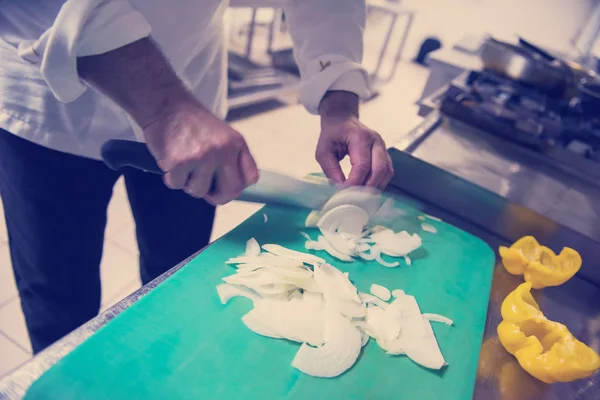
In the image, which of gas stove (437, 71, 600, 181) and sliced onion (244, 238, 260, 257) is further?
gas stove (437, 71, 600, 181)

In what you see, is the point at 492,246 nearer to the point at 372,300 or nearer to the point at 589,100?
the point at 372,300

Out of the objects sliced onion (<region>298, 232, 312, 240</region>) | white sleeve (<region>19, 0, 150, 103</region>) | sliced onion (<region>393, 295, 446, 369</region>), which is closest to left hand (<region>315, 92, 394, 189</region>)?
sliced onion (<region>298, 232, 312, 240</region>)

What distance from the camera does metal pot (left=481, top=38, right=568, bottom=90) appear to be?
1297 mm

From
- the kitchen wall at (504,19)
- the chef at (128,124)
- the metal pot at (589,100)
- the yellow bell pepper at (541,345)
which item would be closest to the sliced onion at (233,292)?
the chef at (128,124)

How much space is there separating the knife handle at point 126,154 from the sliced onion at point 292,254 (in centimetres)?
19

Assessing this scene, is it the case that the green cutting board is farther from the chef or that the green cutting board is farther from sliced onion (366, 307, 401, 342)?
the chef

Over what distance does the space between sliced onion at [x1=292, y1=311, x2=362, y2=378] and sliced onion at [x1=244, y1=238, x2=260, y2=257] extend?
0.14 metres

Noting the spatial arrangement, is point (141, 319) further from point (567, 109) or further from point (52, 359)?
point (567, 109)

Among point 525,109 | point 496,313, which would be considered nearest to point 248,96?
point 525,109

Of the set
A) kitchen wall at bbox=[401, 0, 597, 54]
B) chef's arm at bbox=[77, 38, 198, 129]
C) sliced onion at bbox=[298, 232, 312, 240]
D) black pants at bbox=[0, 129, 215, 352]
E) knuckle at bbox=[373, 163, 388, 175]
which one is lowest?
black pants at bbox=[0, 129, 215, 352]

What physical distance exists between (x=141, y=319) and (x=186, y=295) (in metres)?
0.06

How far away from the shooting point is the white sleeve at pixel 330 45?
0.74m

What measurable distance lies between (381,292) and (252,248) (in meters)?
0.19

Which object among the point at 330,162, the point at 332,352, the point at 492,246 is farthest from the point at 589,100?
the point at 332,352
